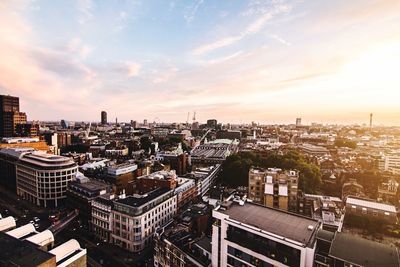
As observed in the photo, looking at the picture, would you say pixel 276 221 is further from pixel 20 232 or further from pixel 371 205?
pixel 20 232

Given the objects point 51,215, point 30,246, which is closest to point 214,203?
point 30,246

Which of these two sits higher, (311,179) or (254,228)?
(254,228)

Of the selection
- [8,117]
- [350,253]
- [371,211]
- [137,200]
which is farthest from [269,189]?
[8,117]

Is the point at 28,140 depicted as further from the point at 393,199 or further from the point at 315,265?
the point at 393,199

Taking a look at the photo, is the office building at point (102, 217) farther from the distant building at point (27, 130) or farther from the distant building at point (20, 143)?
the distant building at point (27, 130)

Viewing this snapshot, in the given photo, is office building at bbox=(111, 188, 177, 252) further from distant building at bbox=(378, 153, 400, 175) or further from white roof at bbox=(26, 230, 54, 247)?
distant building at bbox=(378, 153, 400, 175)

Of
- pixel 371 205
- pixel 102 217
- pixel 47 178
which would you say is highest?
pixel 47 178
